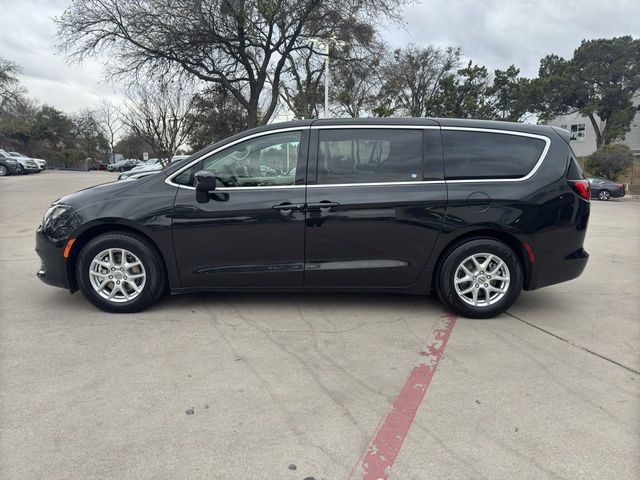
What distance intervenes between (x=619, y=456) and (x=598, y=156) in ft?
116

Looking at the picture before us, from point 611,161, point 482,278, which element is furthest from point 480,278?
point 611,161

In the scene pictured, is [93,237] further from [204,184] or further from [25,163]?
[25,163]

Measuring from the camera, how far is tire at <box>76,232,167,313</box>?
420cm

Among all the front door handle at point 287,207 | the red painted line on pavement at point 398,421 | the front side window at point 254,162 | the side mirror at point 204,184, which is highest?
the front side window at point 254,162

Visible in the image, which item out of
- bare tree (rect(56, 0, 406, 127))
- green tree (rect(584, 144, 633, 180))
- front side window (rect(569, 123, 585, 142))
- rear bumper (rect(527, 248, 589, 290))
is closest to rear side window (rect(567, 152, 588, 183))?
rear bumper (rect(527, 248, 589, 290))

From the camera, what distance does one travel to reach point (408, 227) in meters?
4.20

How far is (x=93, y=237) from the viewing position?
4.30m

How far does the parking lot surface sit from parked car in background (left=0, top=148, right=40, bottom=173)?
34103mm

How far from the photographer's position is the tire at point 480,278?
4.25 metres

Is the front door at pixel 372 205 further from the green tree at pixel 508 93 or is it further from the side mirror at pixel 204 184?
the green tree at pixel 508 93

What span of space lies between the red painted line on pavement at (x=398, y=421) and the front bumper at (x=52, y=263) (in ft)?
10.5

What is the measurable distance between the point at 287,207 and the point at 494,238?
1.94 metres

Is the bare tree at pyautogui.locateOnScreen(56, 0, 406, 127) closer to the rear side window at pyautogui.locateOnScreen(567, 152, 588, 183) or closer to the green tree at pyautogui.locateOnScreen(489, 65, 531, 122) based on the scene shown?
the rear side window at pyautogui.locateOnScreen(567, 152, 588, 183)

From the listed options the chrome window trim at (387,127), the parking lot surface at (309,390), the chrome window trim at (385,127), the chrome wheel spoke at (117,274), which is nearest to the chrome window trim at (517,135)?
the chrome window trim at (387,127)
